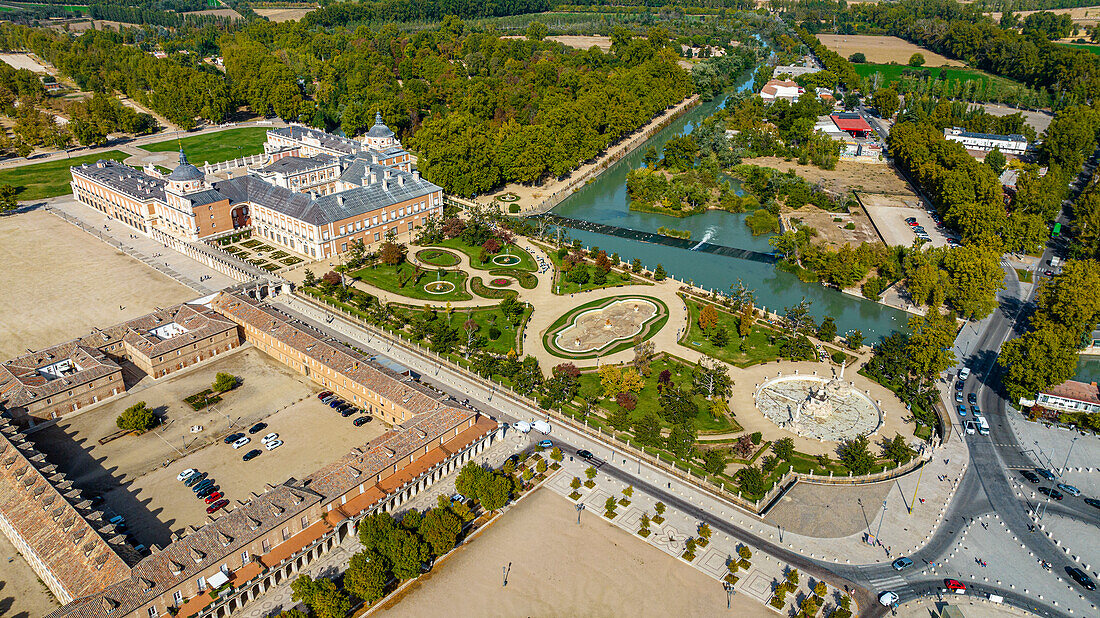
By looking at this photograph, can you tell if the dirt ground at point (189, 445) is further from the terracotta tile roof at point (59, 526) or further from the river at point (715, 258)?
the river at point (715, 258)

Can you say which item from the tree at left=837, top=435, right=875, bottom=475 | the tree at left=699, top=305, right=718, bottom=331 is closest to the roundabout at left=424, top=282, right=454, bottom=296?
the tree at left=699, top=305, right=718, bottom=331

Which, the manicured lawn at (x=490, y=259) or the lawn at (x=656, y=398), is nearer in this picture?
the lawn at (x=656, y=398)

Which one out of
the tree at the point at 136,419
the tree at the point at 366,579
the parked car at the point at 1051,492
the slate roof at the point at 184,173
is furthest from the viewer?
the slate roof at the point at 184,173

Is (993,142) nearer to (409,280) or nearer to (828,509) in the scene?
(828,509)

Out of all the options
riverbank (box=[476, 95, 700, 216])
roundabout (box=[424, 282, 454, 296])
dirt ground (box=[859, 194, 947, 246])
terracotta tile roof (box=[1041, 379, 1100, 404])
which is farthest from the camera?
riverbank (box=[476, 95, 700, 216])

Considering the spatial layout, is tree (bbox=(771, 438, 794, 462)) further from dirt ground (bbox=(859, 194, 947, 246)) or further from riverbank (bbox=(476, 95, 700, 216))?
riverbank (bbox=(476, 95, 700, 216))

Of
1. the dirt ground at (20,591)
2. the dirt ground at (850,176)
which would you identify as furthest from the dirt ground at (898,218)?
the dirt ground at (20,591)

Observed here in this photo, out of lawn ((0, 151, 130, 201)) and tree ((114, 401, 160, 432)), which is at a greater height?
lawn ((0, 151, 130, 201))

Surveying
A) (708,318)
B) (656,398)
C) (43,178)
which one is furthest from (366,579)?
(43,178)

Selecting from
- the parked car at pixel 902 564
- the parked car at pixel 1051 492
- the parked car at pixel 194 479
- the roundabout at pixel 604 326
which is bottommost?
the parked car at pixel 902 564
